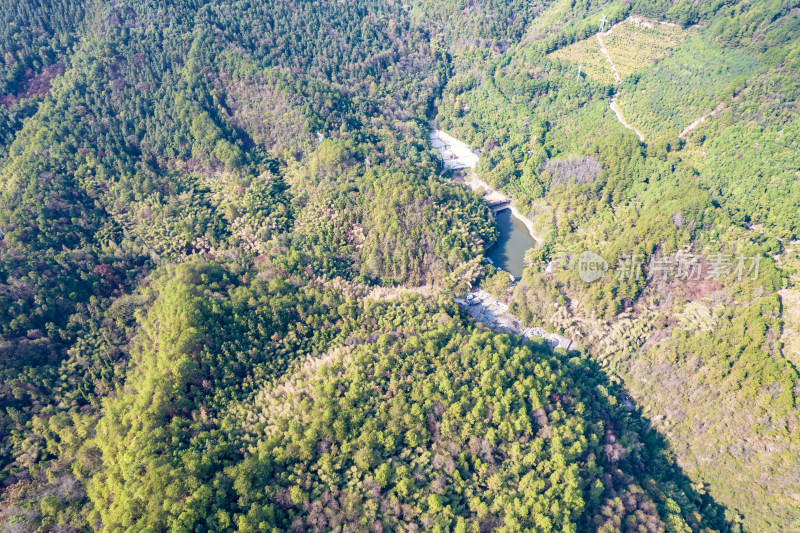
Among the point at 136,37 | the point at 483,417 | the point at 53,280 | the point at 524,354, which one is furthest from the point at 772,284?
the point at 136,37

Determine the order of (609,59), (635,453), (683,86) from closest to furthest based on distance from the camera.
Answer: (635,453)
(683,86)
(609,59)

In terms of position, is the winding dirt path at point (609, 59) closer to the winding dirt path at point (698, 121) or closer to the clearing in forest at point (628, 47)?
the clearing in forest at point (628, 47)

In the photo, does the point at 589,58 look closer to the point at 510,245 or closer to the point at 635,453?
the point at 510,245

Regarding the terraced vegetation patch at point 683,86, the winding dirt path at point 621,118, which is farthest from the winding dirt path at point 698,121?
the winding dirt path at point 621,118

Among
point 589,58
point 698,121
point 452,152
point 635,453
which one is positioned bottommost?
point 635,453

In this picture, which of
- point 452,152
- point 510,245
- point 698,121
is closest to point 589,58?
point 698,121

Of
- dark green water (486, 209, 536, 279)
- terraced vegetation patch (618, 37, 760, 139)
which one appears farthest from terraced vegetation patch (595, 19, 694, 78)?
dark green water (486, 209, 536, 279)
